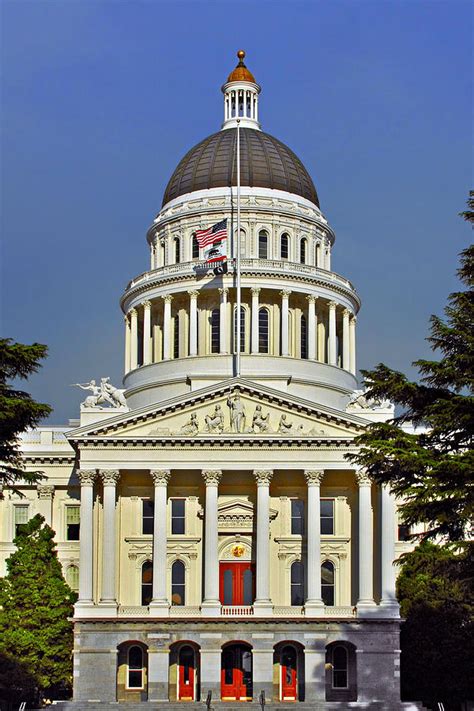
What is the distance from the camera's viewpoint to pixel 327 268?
104 meters

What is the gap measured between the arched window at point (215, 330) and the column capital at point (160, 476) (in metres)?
18.1

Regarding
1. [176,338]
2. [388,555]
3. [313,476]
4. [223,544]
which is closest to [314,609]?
[388,555]

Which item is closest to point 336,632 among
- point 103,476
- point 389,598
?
point 389,598

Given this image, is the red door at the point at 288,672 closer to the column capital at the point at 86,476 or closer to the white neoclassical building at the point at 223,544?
the white neoclassical building at the point at 223,544

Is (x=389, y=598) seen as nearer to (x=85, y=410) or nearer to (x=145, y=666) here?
(x=145, y=666)

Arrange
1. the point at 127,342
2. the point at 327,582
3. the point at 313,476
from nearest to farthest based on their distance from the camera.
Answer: the point at 313,476, the point at 327,582, the point at 127,342

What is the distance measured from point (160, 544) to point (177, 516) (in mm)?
3842

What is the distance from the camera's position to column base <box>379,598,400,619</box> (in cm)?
7594

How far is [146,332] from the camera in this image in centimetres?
9762

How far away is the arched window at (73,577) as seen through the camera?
277ft

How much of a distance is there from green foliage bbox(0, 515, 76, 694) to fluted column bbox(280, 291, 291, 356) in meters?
21.9

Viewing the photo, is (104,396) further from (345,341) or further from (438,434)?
(438,434)

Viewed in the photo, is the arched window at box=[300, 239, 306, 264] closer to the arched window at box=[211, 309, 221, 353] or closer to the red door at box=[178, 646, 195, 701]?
the arched window at box=[211, 309, 221, 353]

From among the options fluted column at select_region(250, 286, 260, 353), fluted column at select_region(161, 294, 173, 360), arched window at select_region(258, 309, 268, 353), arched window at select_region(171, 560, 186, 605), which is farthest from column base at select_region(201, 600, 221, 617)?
fluted column at select_region(161, 294, 173, 360)
